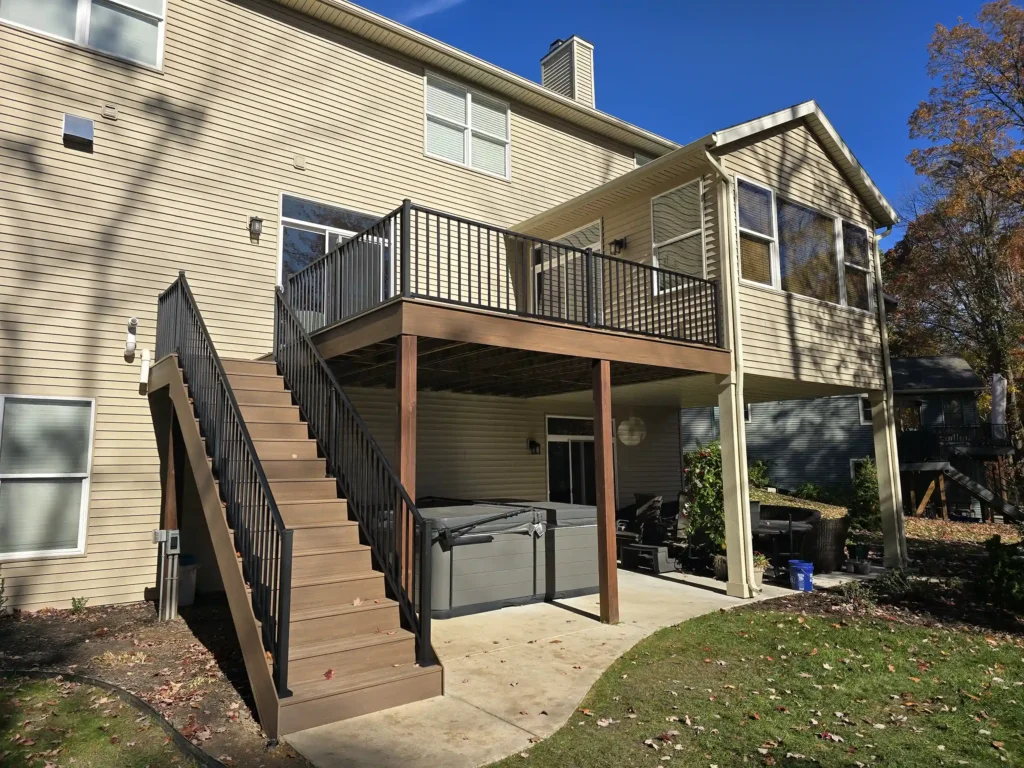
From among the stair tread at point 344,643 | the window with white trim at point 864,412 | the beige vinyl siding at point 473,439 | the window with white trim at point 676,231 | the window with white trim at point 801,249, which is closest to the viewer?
the stair tread at point 344,643

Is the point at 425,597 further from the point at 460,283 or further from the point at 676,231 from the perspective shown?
the point at 676,231

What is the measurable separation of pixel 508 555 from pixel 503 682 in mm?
2681

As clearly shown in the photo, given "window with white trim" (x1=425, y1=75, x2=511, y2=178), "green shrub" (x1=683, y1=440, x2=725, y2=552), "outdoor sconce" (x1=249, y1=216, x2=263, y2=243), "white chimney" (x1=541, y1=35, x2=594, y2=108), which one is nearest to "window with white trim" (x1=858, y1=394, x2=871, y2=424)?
"white chimney" (x1=541, y1=35, x2=594, y2=108)

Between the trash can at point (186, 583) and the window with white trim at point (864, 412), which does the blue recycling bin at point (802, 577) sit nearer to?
the trash can at point (186, 583)

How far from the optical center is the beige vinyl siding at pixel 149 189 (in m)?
7.52

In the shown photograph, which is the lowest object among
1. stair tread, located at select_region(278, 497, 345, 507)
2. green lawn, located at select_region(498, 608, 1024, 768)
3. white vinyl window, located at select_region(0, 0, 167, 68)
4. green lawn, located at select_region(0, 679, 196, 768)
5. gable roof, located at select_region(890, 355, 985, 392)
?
green lawn, located at select_region(498, 608, 1024, 768)

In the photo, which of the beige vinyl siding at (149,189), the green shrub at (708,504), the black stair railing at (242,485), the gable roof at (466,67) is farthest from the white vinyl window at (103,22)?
the green shrub at (708,504)

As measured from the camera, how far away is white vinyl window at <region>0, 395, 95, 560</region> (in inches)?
285

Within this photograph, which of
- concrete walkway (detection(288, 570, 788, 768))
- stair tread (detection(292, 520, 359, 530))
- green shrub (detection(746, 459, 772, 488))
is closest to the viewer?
concrete walkway (detection(288, 570, 788, 768))

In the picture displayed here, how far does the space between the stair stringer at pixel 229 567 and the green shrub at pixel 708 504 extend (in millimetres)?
6744

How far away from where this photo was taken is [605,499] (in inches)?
293

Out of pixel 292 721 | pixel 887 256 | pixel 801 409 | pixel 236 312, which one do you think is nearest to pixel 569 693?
pixel 292 721

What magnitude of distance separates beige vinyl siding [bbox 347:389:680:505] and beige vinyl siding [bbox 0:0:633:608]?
217 centimetres

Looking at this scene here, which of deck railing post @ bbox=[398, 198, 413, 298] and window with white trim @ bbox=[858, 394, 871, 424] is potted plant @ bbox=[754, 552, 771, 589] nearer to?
deck railing post @ bbox=[398, 198, 413, 298]
